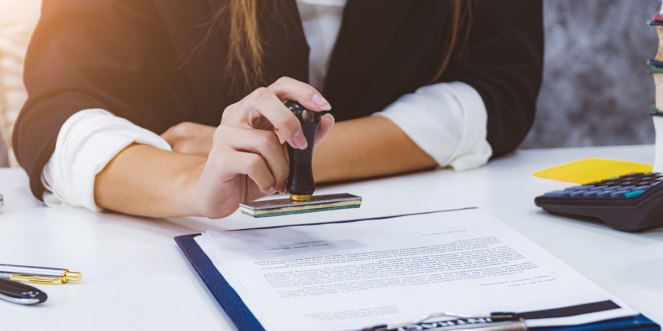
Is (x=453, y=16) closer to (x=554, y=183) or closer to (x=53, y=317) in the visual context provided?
(x=554, y=183)

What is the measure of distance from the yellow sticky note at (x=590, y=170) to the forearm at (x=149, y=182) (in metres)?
0.46

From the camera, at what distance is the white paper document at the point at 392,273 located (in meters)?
0.40

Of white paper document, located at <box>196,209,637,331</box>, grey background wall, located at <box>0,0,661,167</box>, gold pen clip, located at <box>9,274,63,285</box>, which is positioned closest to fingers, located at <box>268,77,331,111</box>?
white paper document, located at <box>196,209,637,331</box>

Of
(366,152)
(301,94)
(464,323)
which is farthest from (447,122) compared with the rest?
(464,323)

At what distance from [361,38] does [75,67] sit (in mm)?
429

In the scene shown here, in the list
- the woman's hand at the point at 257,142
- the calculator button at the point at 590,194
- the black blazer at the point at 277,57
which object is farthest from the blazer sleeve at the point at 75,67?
the calculator button at the point at 590,194

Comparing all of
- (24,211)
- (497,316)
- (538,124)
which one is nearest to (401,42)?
(538,124)

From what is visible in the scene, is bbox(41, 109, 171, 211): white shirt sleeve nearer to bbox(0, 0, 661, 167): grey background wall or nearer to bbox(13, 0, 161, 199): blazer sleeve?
bbox(13, 0, 161, 199): blazer sleeve

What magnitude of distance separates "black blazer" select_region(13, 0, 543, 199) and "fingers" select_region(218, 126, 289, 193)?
13.6 inches

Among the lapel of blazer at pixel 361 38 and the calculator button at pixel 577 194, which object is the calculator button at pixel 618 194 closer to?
the calculator button at pixel 577 194

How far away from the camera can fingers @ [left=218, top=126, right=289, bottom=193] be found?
0.54m

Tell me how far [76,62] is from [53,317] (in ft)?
1.64

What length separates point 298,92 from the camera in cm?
54

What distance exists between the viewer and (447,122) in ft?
2.95
